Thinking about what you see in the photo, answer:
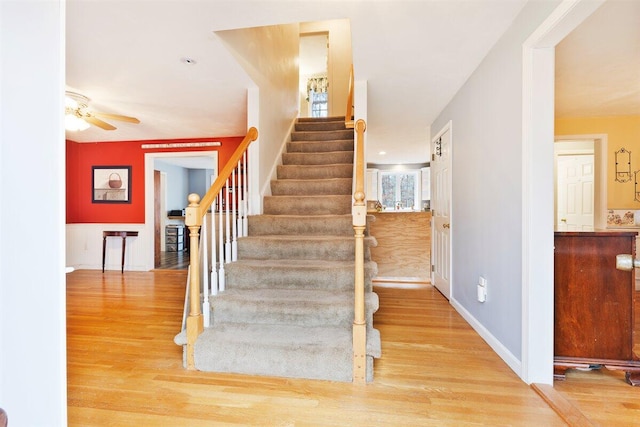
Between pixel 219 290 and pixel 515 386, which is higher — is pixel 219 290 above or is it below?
above

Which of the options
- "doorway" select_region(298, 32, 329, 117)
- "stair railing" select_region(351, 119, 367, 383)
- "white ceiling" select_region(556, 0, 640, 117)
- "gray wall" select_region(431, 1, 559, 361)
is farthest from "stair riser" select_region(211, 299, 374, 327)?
"doorway" select_region(298, 32, 329, 117)

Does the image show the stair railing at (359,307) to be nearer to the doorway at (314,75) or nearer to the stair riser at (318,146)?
the stair riser at (318,146)

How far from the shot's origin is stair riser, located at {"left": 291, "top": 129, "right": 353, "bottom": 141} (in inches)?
180

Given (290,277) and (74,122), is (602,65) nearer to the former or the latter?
(290,277)

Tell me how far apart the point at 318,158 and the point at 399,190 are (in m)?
5.96

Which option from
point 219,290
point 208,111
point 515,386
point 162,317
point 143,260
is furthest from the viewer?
point 143,260

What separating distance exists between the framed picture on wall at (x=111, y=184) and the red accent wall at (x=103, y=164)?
0.24 feet

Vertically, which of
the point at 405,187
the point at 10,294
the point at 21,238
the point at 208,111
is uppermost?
the point at 208,111

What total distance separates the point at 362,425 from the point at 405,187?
861 centimetres

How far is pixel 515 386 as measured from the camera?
1.84 metres

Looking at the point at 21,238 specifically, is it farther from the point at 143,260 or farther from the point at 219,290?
the point at 143,260

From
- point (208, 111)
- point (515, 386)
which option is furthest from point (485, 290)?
point (208, 111)

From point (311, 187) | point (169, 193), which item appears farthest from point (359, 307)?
point (169, 193)

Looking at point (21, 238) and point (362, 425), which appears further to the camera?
point (362, 425)
